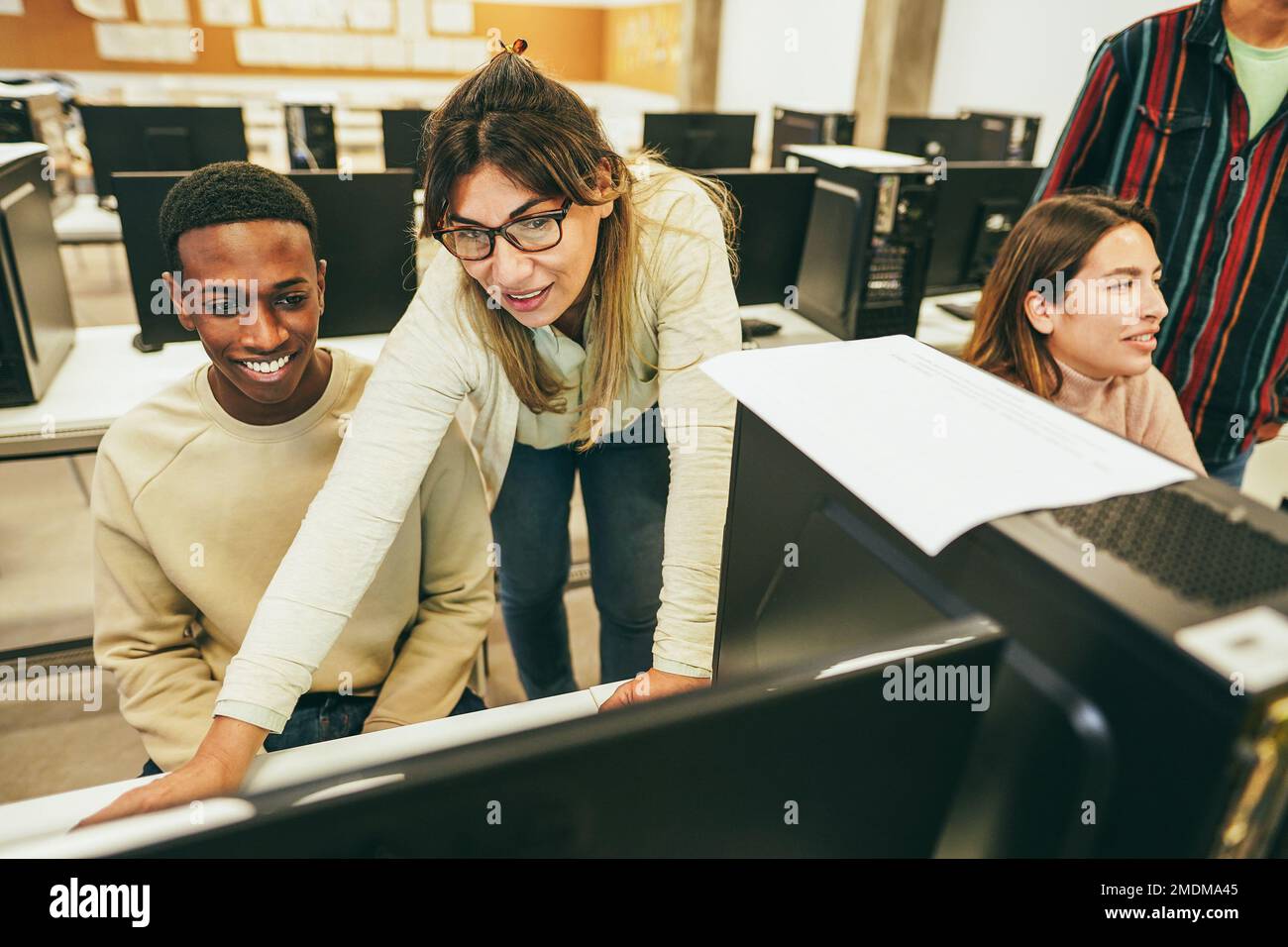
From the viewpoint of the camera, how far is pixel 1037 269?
1.36 meters

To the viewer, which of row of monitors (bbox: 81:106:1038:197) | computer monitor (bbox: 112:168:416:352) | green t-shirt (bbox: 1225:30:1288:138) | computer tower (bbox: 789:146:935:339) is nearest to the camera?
green t-shirt (bbox: 1225:30:1288:138)

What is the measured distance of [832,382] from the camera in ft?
1.97

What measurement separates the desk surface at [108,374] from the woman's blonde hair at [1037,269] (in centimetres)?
22

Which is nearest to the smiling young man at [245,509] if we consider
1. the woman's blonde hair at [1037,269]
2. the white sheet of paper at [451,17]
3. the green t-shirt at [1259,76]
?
the woman's blonde hair at [1037,269]

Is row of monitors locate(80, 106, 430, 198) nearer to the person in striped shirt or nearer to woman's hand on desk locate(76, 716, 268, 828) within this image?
the person in striped shirt

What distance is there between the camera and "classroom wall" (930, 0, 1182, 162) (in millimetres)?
3869

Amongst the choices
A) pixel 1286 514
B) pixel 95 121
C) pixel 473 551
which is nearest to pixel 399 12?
pixel 95 121

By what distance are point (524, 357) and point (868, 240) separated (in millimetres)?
1440

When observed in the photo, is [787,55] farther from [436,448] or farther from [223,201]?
[436,448]

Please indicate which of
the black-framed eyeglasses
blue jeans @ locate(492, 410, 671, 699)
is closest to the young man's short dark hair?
the black-framed eyeglasses

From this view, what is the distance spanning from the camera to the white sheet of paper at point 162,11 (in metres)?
7.84

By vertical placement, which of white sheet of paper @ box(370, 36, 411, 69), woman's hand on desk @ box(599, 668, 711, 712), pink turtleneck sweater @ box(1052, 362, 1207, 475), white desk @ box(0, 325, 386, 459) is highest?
white sheet of paper @ box(370, 36, 411, 69)

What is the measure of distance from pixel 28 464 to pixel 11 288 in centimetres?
188
